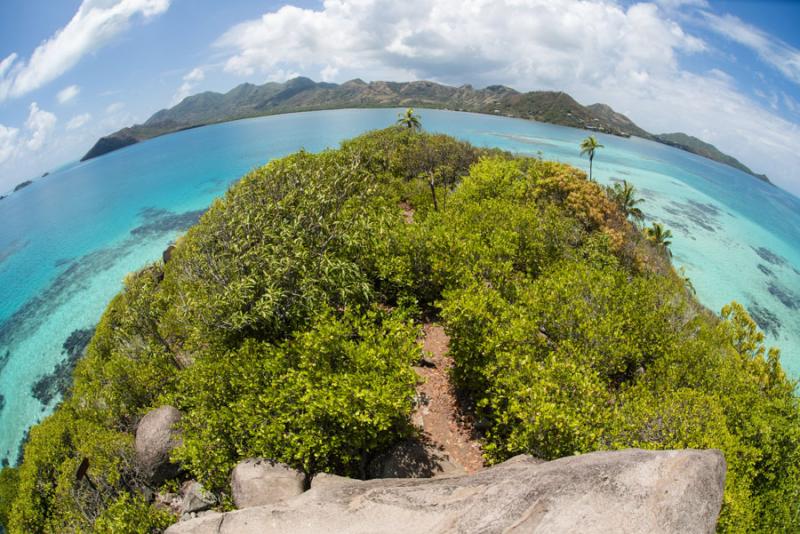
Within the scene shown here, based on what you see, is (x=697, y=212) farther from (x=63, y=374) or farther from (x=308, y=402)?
(x=63, y=374)

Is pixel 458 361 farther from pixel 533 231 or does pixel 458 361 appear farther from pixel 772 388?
pixel 772 388

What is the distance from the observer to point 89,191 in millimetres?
133000

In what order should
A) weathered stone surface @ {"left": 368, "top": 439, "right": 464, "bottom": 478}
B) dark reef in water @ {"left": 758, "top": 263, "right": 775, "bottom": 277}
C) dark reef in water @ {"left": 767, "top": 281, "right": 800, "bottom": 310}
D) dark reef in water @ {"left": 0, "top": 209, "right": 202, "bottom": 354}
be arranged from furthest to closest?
1. dark reef in water @ {"left": 758, "top": 263, "right": 775, "bottom": 277}
2. dark reef in water @ {"left": 767, "top": 281, "right": 800, "bottom": 310}
3. dark reef in water @ {"left": 0, "top": 209, "right": 202, "bottom": 354}
4. weathered stone surface @ {"left": 368, "top": 439, "right": 464, "bottom": 478}

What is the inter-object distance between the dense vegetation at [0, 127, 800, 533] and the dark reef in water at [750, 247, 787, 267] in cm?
7966

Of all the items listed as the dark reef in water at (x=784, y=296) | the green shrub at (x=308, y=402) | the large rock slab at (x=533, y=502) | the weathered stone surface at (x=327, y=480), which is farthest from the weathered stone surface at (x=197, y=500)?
the dark reef in water at (x=784, y=296)

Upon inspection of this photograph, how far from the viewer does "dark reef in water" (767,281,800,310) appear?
193 feet

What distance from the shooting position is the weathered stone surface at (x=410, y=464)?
41.2ft

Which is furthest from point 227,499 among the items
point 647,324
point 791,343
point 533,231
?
point 791,343

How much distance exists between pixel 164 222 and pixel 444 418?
3328 inches

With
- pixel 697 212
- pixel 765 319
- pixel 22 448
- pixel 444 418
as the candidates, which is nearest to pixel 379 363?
pixel 444 418

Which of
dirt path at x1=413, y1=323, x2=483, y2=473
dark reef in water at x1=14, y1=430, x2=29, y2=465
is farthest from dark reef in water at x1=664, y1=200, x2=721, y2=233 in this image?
dark reef in water at x1=14, y1=430, x2=29, y2=465

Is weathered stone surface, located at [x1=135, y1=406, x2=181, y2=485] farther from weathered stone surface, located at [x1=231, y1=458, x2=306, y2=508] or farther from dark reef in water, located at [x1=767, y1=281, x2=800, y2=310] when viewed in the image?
dark reef in water, located at [x1=767, y1=281, x2=800, y2=310]

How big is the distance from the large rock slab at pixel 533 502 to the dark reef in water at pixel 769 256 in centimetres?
9655

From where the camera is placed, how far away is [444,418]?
15.5 meters
